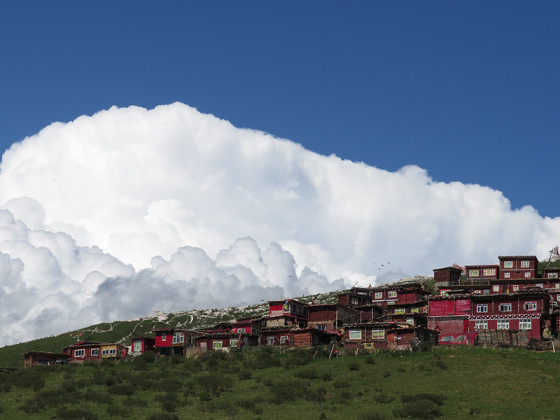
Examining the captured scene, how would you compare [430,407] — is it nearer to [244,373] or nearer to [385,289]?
[244,373]

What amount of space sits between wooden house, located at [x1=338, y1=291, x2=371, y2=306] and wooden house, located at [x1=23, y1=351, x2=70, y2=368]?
154ft

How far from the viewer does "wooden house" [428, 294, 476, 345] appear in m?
88.0

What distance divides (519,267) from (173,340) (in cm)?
6433

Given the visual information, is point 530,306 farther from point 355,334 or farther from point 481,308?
point 355,334

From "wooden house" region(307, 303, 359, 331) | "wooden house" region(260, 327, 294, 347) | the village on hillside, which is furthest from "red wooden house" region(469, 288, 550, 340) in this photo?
"wooden house" region(260, 327, 294, 347)

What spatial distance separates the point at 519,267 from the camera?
408 ft

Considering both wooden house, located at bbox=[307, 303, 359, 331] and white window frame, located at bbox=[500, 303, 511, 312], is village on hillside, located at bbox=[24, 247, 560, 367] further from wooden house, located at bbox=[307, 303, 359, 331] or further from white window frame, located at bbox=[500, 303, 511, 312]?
white window frame, located at bbox=[500, 303, 511, 312]

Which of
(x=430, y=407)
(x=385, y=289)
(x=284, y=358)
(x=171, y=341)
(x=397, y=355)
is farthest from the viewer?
(x=385, y=289)

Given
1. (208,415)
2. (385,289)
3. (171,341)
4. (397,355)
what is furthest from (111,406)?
(385,289)

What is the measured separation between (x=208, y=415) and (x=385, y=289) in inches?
2884

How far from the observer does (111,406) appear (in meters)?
58.2

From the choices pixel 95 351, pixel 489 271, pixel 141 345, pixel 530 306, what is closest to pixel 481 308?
pixel 530 306

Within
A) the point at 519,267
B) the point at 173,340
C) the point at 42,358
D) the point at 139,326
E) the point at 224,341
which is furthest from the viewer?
the point at 139,326

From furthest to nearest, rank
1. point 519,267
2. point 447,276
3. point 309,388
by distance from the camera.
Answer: point 447,276
point 519,267
point 309,388
